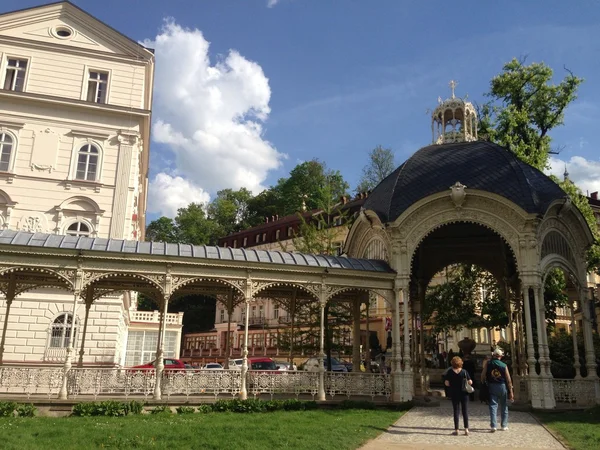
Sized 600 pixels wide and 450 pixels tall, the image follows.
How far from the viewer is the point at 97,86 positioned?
28.2m

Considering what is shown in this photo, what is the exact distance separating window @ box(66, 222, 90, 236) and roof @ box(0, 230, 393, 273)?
11.9 meters

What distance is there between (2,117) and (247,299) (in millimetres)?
19003

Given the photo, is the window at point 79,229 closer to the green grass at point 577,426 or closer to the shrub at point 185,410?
the shrub at point 185,410

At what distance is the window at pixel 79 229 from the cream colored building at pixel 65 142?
46mm

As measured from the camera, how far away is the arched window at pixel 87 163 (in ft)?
87.4

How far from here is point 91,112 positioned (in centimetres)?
2730

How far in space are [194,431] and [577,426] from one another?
837 cm

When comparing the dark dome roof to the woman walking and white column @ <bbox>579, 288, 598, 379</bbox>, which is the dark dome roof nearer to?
white column @ <bbox>579, 288, 598, 379</bbox>

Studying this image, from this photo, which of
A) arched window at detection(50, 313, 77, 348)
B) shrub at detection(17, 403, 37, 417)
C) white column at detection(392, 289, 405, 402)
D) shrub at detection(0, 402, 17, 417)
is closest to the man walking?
white column at detection(392, 289, 405, 402)

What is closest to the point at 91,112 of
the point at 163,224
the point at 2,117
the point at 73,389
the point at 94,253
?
the point at 2,117

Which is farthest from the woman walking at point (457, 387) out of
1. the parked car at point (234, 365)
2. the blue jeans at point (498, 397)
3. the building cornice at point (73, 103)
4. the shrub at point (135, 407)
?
the building cornice at point (73, 103)

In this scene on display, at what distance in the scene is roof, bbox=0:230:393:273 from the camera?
1377 centimetres

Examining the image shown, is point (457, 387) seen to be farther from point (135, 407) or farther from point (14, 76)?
point (14, 76)

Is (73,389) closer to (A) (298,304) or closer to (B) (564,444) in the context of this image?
(A) (298,304)
